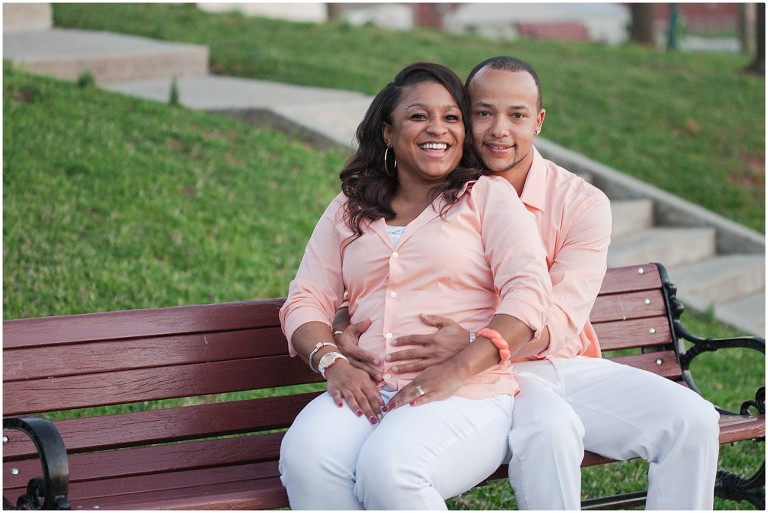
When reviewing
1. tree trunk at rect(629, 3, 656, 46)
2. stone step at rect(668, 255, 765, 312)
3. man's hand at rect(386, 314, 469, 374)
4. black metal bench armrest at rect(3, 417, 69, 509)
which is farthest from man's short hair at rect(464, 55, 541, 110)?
tree trunk at rect(629, 3, 656, 46)

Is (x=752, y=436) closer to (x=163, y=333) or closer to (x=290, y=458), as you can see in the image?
(x=290, y=458)

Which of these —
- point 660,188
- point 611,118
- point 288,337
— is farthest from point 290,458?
point 611,118

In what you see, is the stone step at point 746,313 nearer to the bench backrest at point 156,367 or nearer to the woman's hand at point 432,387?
the bench backrest at point 156,367

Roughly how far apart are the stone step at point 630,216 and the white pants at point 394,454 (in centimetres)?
605

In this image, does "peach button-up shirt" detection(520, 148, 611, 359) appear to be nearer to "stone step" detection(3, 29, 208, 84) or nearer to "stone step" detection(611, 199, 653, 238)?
"stone step" detection(611, 199, 653, 238)

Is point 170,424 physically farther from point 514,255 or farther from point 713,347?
point 713,347

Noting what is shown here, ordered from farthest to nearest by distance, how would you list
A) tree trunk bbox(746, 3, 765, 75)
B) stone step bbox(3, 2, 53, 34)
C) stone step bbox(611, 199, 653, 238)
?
tree trunk bbox(746, 3, 765, 75)
stone step bbox(3, 2, 53, 34)
stone step bbox(611, 199, 653, 238)

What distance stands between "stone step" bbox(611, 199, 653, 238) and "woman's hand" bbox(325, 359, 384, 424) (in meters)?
5.98

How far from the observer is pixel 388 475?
3.29 meters

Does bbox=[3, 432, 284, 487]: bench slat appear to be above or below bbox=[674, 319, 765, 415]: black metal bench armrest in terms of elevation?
below

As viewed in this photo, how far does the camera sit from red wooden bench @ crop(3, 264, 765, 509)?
3.94 metres

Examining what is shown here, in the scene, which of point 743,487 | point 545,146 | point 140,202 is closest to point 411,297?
point 743,487

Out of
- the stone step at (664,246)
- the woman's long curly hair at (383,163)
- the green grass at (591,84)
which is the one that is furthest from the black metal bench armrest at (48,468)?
the green grass at (591,84)

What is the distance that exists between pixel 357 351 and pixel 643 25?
16.6 m
